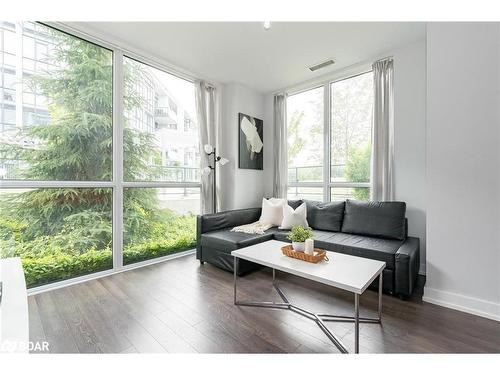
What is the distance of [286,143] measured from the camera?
4.04 m

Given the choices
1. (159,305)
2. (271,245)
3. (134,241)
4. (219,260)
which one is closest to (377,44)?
(271,245)

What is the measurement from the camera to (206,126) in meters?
3.66

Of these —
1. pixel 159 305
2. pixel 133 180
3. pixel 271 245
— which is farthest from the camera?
pixel 133 180

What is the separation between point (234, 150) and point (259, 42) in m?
1.61

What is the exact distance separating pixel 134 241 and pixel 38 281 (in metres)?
0.96

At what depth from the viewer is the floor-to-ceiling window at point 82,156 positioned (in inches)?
87.4

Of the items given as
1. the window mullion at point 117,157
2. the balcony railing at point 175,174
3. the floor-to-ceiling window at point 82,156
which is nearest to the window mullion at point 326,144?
the balcony railing at point 175,174

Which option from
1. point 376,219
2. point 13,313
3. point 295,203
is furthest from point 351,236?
point 13,313

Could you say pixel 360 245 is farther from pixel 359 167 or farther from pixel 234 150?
pixel 234 150

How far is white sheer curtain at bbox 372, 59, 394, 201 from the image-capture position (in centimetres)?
292

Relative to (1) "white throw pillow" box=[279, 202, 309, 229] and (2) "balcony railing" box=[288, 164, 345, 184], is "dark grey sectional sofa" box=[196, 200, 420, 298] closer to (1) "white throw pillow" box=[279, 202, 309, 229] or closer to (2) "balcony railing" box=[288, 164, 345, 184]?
(1) "white throw pillow" box=[279, 202, 309, 229]

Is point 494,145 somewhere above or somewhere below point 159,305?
above

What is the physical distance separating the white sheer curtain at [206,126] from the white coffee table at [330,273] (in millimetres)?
1735

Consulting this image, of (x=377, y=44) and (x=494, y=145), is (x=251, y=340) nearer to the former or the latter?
(x=494, y=145)
